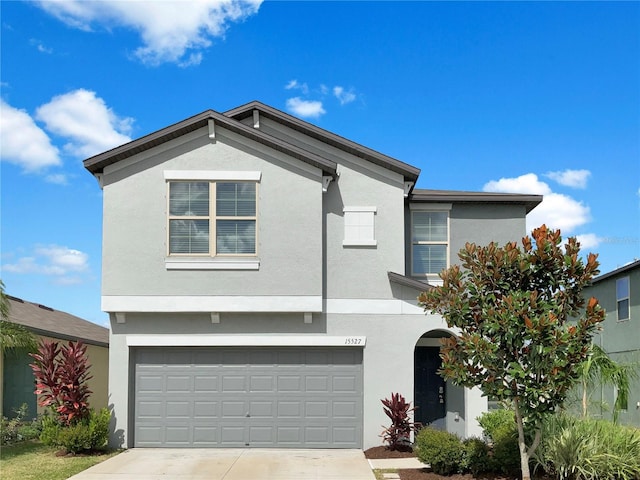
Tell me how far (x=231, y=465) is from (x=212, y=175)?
640 cm

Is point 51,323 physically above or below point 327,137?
below

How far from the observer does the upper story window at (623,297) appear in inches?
925

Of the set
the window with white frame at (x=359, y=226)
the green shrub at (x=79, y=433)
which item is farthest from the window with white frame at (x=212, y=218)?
the green shrub at (x=79, y=433)

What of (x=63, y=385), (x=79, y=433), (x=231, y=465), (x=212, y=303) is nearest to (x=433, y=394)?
(x=231, y=465)

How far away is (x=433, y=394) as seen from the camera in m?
18.3

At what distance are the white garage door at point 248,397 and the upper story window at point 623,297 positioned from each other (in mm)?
11558

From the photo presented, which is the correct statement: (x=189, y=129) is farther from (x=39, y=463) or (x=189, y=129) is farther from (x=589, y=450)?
(x=589, y=450)

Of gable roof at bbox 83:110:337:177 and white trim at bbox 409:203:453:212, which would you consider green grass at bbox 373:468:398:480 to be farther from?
white trim at bbox 409:203:453:212

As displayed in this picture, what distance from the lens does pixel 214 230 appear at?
1616cm

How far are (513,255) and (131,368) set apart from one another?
950 centimetres

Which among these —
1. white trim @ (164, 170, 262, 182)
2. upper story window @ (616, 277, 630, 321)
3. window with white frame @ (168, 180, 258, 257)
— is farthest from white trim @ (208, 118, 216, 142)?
upper story window @ (616, 277, 630, 321)

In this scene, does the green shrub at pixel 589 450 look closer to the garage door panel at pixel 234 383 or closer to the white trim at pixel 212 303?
the white trim at pixel 212 303

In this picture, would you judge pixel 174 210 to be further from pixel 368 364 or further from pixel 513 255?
pixel 513 255

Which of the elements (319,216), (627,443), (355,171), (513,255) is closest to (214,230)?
(319,216)
